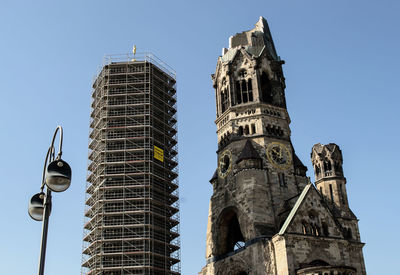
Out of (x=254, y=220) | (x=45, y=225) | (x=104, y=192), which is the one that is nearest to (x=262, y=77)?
(x=254, y=220)

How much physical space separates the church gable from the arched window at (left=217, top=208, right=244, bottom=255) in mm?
7737

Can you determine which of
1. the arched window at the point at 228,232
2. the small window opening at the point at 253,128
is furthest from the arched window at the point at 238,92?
the arched window at the point at 228,232

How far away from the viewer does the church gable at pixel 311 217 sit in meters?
46.8

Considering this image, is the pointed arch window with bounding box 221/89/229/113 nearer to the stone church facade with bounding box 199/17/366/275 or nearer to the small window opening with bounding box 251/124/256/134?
the stone church facade with bounding box 199/17/366/275

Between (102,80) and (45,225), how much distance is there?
5082 cm

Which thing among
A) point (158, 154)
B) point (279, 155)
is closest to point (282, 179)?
point (279, 155)

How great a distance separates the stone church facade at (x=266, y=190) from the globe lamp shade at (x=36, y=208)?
3025 centimetres

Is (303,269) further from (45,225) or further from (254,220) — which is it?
(45,225)

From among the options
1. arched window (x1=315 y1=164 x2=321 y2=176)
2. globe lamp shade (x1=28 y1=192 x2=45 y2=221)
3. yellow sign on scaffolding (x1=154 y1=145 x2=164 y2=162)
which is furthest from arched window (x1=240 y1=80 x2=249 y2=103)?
globe lamp shade (x1=28 y1=192 x2=45 y2=221)

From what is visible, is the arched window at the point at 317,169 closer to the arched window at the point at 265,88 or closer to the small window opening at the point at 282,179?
the small window opening at the point at 282,179

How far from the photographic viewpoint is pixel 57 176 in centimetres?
1567

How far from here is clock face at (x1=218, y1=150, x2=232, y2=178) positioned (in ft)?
181

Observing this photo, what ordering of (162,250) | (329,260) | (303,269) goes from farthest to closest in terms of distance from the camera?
(162,250) → (329,260) → (303,269)

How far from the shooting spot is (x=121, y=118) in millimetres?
62406
